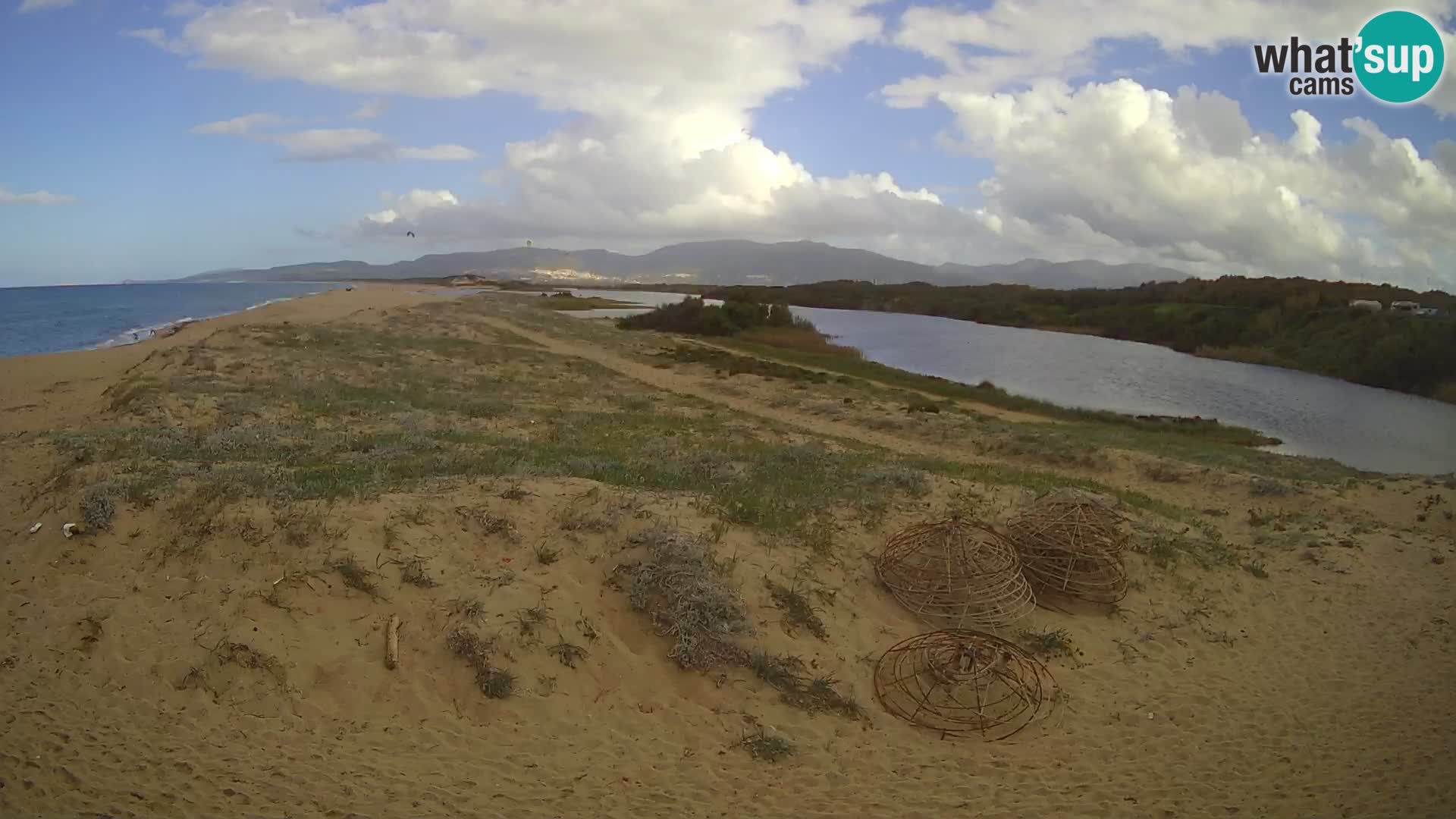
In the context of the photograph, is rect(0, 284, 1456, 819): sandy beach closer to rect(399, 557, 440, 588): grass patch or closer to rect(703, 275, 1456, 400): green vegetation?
rect(399, 557, 440, 588): grass patch

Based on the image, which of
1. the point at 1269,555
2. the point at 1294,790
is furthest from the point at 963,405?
the point at 1294,790

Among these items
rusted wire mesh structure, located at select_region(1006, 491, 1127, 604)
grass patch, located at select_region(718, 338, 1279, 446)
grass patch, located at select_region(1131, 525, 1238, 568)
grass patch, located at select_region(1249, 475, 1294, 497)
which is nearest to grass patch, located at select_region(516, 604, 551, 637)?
rusted wire mesh structure, located at select_region(1006, 491, 1127, 604)

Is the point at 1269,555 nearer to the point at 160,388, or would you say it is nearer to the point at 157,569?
the point at 157,569

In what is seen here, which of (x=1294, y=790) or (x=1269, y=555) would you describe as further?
(x=1269, y=555)

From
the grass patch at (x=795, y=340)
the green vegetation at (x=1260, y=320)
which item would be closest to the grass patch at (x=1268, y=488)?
the grass patch at (x=795, y=340)

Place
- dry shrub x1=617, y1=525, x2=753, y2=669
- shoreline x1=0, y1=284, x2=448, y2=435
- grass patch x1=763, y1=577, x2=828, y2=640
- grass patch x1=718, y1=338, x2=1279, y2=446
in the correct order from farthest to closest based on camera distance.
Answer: grass patch x1=718, y1=338, x2=1279, y2=446 → shoreline x1=0, y1=284, x2=448, y2=435 → grass patch x1=763, y1=577, x2=828, y2=640 → dry shrub x1=617, y1=525, x2=753, y2=669
